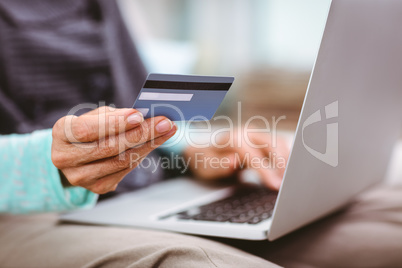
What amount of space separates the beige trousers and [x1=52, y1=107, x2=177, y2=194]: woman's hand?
0.08 meters

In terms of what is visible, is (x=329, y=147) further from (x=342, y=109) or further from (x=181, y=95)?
(x=181, y=95)

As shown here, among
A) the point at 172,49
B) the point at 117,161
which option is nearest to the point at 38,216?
the point at 117,161

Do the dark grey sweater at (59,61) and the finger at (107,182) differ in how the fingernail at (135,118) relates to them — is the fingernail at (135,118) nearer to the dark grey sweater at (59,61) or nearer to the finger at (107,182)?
the finger at (107,182)

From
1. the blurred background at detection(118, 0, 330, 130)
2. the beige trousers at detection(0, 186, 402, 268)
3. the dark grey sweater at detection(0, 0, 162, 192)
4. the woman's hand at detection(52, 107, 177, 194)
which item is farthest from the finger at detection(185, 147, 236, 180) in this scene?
the blurred background at detection(118, 0, 330, 130)

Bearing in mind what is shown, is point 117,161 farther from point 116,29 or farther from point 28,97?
point 116,29

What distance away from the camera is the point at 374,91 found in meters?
0.49

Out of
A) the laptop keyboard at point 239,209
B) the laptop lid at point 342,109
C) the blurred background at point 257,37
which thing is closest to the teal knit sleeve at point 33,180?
the laptop keyboard at point 239,209

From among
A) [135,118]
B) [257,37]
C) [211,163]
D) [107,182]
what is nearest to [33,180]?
[107,182]

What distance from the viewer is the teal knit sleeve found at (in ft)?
1.60

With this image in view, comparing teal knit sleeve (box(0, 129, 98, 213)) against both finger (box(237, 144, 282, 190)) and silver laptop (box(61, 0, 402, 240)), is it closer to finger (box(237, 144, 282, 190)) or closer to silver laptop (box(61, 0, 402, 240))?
silver laptop (box(61, 0, 402, 240))

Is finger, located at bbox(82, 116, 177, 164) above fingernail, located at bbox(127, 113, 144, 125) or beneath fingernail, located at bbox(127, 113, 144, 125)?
beneath

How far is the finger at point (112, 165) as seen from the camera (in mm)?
394

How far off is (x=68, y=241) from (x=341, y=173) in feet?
1.18

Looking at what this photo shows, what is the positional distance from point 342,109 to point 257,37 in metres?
2.53
